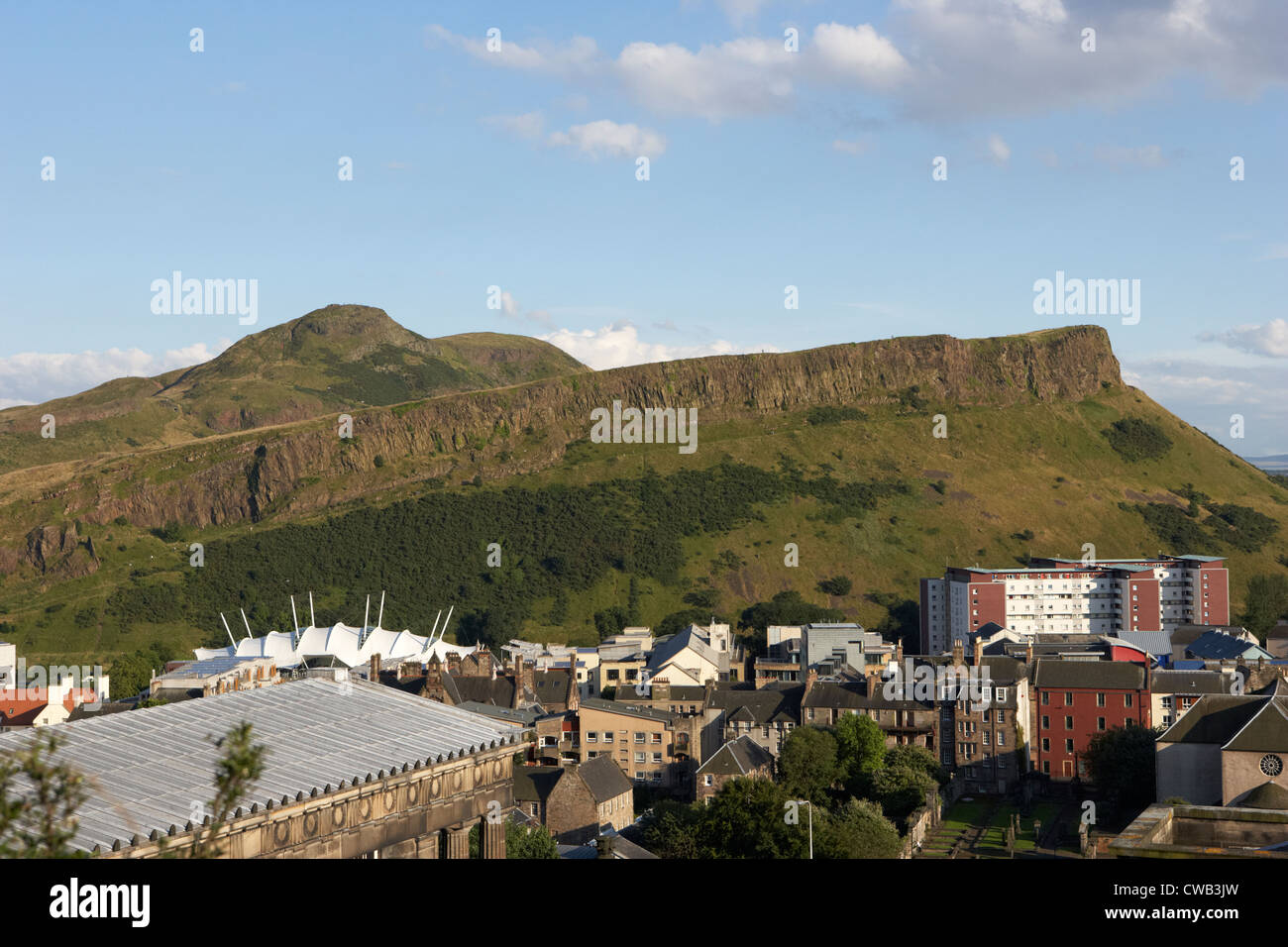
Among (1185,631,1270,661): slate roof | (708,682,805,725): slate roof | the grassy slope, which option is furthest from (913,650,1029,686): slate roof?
the grassy slope

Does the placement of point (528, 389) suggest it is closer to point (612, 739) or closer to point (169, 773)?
point (612, 739)

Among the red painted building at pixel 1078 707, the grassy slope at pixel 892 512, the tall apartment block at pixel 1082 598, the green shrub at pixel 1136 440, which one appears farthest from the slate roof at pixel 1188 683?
the green shrub at pixel 1136 440

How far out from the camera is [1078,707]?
64.2 metres

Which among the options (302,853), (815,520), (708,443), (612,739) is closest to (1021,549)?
(815,520)

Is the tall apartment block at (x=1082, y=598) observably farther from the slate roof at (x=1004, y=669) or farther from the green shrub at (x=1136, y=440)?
the green shrub at (x=1136, y=440)

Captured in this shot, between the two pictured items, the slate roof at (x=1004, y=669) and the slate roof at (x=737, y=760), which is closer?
the slate roof at (x=737, y=760)

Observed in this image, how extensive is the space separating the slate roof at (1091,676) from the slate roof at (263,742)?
36165 mm

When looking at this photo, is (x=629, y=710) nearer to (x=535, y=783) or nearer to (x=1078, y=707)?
(x=535, y=783)

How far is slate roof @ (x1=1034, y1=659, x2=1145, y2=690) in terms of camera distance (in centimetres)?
6348

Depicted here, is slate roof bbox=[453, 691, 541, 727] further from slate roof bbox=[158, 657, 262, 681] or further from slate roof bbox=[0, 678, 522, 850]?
slate roof bbox=[158, 657, 262, 681]

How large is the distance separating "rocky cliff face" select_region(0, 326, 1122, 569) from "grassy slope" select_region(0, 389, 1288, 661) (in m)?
3.11

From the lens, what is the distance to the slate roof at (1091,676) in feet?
208

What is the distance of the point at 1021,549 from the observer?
13612 centimetres
